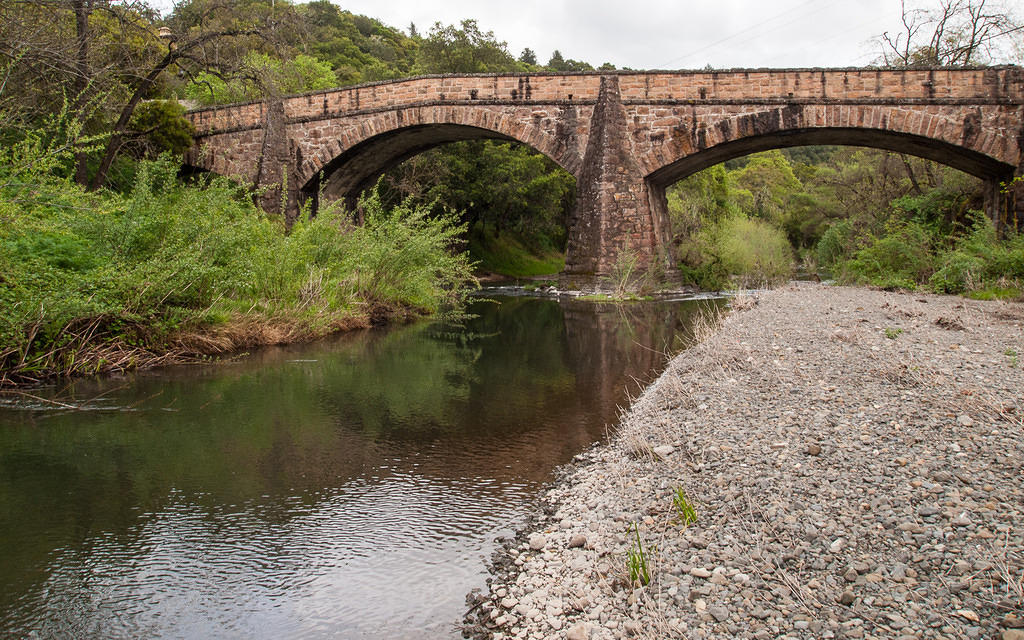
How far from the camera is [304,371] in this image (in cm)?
782

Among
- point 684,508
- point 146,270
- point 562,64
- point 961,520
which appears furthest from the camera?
point 562,64

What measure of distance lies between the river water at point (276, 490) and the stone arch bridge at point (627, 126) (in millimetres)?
10972

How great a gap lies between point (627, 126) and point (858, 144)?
609cm

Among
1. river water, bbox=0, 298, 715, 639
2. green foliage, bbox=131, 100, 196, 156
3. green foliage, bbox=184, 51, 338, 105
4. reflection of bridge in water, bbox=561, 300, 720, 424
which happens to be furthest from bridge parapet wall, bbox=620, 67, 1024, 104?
green foliage, bbox=131, 100, 196, 156

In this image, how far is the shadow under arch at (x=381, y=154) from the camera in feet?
63.9

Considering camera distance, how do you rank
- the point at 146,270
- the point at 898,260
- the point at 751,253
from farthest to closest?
the point at 751,253, the point at 898,260, the point at 146,270

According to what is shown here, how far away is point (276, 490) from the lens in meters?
4.08

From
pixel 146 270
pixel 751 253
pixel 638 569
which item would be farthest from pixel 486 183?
pixel 638 569

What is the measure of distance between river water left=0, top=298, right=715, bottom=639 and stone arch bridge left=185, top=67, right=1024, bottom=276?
36.0ft

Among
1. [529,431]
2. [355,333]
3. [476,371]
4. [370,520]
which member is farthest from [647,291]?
[370,520]

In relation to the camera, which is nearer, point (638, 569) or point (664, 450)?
point (638, 569)

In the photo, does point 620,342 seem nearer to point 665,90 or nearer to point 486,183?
point 665,90

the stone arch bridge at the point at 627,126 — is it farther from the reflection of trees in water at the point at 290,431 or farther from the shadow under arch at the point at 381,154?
the reflection of trees in water at the point at 290,431

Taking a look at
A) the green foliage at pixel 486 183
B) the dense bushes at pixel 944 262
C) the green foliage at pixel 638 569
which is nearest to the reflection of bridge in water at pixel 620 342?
the green foliage at pixel 638 569
